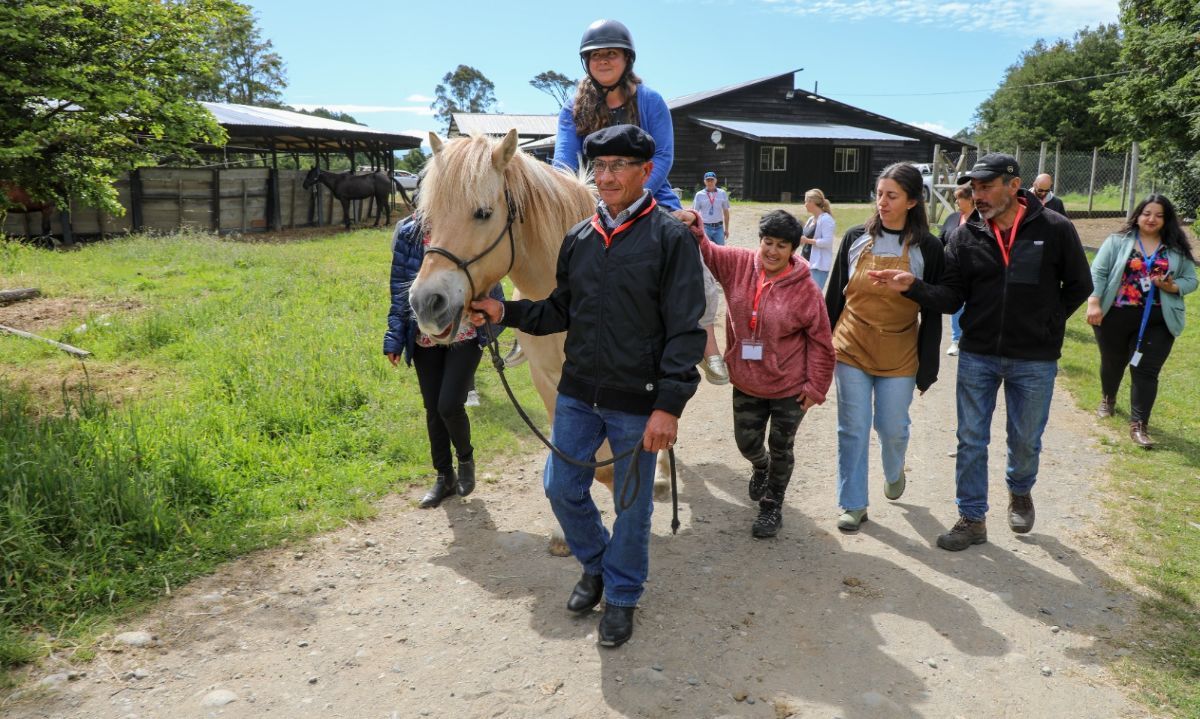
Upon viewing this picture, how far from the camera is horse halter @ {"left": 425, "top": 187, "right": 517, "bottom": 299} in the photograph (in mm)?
A: 3129

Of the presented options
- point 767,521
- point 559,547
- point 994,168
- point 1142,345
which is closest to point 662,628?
point 559,547

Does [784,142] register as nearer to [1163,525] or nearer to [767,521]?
[1163,525]

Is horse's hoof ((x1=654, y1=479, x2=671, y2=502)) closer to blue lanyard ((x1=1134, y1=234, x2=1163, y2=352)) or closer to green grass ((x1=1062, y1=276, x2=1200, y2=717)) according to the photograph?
green grass ((x1=1062, y1=276, x2=1200, y2=717))

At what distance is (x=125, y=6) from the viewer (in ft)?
18.0

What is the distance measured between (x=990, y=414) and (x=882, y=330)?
0.80 m

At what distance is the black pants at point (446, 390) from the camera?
4.75m

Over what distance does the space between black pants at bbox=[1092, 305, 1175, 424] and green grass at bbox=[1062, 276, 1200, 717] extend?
381mm

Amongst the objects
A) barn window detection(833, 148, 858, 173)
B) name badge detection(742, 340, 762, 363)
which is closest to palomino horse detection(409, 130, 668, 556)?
name badge detection(742, 340, 762, 363)

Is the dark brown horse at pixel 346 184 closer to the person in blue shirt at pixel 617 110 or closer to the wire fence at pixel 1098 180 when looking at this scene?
the wire fence at pixel 1098 180

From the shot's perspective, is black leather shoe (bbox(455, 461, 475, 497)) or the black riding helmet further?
black leather shoe (bbox(455, 461, 475, 497))

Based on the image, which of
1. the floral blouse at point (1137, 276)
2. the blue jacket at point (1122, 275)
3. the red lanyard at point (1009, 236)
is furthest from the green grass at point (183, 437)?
the floral blouse at point (1137, 276)

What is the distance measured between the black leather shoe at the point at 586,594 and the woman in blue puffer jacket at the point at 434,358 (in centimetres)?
161

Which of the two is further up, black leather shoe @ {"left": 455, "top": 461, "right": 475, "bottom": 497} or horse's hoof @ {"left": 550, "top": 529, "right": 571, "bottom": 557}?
black leather shoe @ {"left": 455, "top": 461, "right": 475, "bottom": 497}

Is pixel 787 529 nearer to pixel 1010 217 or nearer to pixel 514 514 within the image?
pixel 514 514
